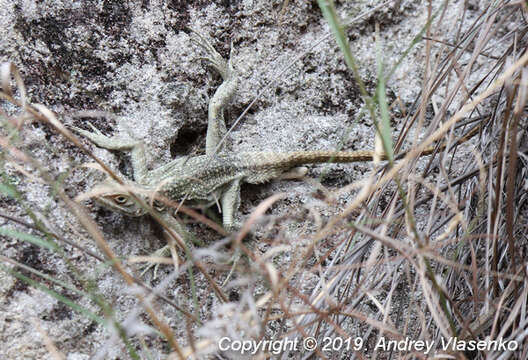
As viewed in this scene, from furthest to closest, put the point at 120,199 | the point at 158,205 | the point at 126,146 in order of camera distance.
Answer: the point at 158,205 < the point at 126,146 < the point at 120,199

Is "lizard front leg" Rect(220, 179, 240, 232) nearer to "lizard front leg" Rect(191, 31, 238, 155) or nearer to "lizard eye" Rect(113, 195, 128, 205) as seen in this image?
"lizard front leg" Rect(191, 31, 238, 155)

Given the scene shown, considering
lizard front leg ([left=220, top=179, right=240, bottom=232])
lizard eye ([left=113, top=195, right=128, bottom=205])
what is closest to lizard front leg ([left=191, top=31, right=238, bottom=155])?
lizard front leg ([left=220, top=179, right=240, bottom=232])

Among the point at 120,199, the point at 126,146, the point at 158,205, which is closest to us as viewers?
the point at 120,199

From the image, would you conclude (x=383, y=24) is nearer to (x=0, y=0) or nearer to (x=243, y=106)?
(x=243, y=106)

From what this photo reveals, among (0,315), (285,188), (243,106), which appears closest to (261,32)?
(243,106)

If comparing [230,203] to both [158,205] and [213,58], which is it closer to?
[158,205]

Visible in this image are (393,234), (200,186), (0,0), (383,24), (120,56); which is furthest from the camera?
(383,24)

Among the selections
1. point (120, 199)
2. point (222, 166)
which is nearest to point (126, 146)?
point (120, 199)
